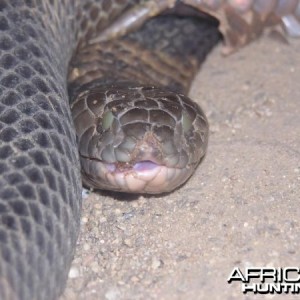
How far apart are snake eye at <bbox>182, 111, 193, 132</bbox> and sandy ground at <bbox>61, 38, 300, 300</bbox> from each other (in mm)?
285

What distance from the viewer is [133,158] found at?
11.5 feet

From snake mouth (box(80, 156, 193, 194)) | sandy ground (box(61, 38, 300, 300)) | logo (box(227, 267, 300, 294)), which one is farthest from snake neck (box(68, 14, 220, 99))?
logo (box(227, 267, 300, 294))

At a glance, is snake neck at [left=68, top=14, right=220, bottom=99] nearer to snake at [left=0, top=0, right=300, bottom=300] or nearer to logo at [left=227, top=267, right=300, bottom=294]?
snake at [left=0, top=0, right=300, bottom=300]

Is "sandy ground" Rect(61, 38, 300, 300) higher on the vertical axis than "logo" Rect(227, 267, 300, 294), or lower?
lower

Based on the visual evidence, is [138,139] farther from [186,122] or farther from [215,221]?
[215,221]

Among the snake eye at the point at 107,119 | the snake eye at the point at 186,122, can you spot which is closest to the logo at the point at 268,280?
the snake eye at the point at 186,122

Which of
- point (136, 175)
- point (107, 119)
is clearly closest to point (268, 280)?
point (136, 175)

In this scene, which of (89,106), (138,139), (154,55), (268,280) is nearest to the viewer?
(268,280)

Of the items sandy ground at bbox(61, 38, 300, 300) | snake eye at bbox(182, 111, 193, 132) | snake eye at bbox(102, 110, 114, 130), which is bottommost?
sandy ground at bbox(61, 38, 300, 300)

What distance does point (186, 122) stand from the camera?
3.68 metres

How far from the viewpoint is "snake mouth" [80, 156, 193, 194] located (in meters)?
3.52

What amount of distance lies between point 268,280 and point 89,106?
3.69 feet

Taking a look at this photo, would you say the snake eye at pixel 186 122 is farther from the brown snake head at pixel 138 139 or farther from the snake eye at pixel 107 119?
the snake eye at pixel 107 119

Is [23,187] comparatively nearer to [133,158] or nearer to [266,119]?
[133,158]
